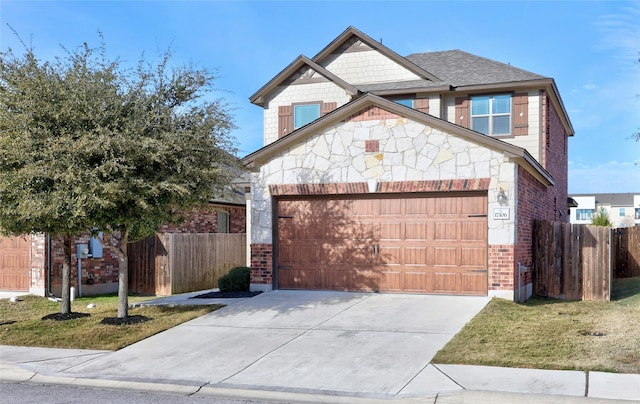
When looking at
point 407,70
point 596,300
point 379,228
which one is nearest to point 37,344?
point 379,228

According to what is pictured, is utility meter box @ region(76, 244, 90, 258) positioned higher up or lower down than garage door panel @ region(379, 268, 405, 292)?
higher up

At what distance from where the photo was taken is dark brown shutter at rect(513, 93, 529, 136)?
769 inches

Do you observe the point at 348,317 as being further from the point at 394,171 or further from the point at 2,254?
the point at 2,254

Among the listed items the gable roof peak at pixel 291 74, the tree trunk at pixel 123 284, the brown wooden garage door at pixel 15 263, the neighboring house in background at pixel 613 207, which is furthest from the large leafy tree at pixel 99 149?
the neighboring house in background at pixel 613 207

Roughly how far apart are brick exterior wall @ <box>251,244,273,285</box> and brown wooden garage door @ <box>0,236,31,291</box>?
23.5ft

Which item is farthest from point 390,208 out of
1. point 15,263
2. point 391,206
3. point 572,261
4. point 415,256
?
point 15,263

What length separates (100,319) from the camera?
12.6m

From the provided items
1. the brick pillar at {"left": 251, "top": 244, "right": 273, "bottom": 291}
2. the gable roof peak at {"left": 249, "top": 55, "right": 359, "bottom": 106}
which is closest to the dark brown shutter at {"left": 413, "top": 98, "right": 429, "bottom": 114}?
the gable roof peak at {"left": 249, "top": 55, "right": 359, "bottom": 106}

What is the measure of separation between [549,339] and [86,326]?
868 centimetres

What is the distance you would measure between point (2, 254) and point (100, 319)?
7.42 meters

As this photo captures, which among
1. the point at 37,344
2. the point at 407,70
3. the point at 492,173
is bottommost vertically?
the point at 37,344

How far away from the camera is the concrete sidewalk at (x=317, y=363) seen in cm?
732

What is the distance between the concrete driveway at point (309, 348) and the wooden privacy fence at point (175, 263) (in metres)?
5.51

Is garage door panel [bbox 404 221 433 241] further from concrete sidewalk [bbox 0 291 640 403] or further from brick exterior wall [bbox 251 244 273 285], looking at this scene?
brick exterior wall [bbox 251 244 273 285]
